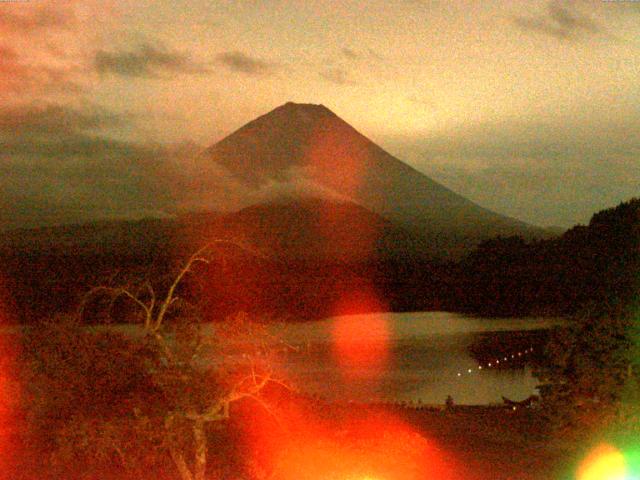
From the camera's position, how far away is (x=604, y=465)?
817 cm

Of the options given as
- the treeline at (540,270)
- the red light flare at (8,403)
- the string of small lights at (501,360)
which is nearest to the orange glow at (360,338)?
the string of small lights at (501,360)

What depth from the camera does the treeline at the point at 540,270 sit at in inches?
1191

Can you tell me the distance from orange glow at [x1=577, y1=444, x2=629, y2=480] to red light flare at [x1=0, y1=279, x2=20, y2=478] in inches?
207

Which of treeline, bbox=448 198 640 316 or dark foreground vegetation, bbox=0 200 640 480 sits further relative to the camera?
treeline, bbox=448 198 640 316

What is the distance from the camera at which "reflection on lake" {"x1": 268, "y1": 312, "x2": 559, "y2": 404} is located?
19.8 m

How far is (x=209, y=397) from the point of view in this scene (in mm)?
6195

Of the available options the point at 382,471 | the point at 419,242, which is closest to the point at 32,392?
the point at 382,471

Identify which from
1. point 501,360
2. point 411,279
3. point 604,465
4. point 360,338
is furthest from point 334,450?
point 411,279

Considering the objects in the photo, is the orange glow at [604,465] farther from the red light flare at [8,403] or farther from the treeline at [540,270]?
the treeline at [540,270]

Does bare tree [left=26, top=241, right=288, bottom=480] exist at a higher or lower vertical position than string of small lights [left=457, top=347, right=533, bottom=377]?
lower

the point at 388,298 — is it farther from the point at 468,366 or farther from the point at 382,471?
the point at 382,471

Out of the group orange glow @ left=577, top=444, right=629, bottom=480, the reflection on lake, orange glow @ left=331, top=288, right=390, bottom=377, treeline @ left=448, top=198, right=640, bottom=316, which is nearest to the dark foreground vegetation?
orange glow @ left=577, top=444, right=629, bottom=480

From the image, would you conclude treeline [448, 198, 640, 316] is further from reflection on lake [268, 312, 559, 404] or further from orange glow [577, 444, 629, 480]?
orange glow [577, 444, 629, 480]

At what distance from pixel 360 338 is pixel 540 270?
17.3m
